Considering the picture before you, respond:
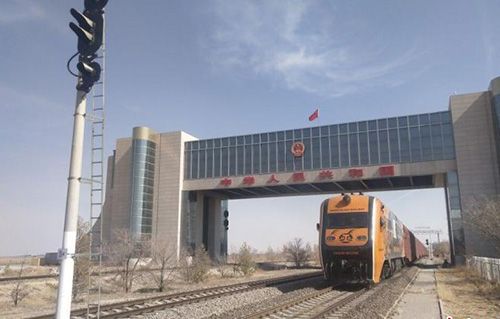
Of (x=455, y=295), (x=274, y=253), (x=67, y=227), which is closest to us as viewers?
(x=67, y=227)

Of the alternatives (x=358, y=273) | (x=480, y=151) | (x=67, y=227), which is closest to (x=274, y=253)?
(x=480, y=151)

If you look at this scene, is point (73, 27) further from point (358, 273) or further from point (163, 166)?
point (163, 166)

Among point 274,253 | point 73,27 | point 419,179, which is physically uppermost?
point 419,179

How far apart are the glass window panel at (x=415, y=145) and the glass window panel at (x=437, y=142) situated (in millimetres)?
1475

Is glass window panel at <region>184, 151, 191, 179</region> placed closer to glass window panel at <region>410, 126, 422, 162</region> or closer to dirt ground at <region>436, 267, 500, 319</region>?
glass window panel at <region>410, 126, 422, 162</region>

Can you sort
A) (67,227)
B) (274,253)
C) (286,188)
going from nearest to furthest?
1. (67,227)
2. (286,188)
3. (274,253)

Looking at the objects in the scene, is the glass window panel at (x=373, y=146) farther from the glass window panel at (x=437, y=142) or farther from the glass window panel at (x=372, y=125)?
the glass window panel at (x=437, y=142)

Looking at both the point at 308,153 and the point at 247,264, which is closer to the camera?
the point at 247,264

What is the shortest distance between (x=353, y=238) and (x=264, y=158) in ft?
123

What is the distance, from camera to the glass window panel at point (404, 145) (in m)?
49.1

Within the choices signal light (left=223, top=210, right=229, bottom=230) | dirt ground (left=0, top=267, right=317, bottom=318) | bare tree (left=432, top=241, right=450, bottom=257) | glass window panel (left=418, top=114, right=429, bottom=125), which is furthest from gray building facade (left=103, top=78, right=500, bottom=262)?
bare tree (left=432, top=241, right=450, bottom=257)

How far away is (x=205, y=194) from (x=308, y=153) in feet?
60.6

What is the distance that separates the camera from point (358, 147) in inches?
2025

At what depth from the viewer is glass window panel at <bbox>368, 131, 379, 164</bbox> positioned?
50344 mm
